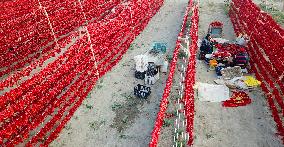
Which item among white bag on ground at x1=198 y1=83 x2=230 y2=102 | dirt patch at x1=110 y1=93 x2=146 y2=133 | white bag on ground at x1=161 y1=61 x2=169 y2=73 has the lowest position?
dirt patch at x1=110 y1=93 x2=146 y2=133

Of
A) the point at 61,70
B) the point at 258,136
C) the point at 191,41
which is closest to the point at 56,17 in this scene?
the point at 61,70

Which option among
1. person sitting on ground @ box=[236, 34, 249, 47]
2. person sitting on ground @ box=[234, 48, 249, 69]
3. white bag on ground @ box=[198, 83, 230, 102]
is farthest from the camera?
person sitting on ground @ box=[236, 34, 249, 47]

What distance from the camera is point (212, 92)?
1332 cm

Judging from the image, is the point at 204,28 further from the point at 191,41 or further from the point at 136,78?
the point at 136,78

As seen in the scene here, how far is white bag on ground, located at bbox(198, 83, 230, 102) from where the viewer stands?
12.9m

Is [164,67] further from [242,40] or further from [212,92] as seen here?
[242,40]

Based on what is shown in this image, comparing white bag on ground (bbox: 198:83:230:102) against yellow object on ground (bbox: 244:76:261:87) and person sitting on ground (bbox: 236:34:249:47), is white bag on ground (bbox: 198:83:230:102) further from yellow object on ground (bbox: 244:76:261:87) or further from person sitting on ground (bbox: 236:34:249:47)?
person sitting on ground (bbox: 236:34:249:47)

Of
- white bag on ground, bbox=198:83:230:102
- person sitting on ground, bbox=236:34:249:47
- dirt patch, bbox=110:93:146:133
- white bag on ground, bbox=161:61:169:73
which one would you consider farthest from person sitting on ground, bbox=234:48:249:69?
dirt patch, bbox=110:93:146:133

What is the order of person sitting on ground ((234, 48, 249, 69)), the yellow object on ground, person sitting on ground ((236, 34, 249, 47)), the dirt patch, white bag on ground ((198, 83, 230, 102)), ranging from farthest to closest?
person sitting on ground ((236, 34, 249, 47)) → person sitting on ground ((234, 48, 249, 69)) → the yellow object on ground → white bag on ground ((198, 83, 230, 102)) → the dirt patch

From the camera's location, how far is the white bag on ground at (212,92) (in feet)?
42.4

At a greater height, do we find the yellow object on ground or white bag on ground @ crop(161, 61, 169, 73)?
white bag on ground @ crop(161, 61, 169, 73)

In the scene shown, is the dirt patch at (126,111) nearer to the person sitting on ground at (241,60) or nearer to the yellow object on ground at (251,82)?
the yellow object on ground at (251,82)

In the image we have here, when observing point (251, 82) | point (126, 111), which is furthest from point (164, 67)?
point (251, 82)

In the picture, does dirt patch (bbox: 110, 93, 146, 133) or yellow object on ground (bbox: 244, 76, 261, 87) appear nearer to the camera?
dirt patch (bbox: 110, 93, 146, 133)
